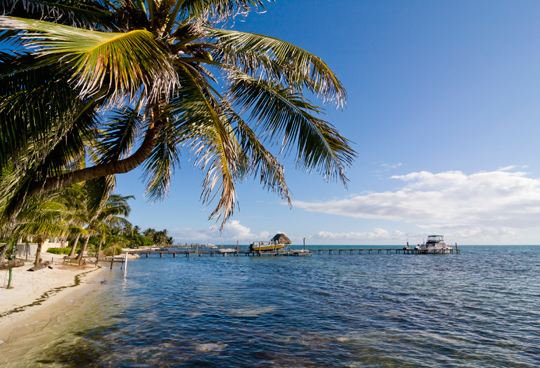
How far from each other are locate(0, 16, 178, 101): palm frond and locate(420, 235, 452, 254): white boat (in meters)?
80.1

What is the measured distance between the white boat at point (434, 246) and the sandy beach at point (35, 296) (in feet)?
233

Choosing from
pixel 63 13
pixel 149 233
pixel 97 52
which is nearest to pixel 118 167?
pixel 97 52

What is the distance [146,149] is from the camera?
4473 millimetres

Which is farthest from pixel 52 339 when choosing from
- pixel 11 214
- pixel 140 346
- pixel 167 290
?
pixel 167 290

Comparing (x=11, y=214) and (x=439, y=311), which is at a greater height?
(x=11, y=214)

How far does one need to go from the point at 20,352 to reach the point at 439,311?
621 inches

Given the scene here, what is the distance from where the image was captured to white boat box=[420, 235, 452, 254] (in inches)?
2805

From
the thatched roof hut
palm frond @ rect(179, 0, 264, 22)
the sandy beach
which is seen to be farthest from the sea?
the thatched roof hut

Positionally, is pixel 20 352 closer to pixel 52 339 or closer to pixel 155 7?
pixel 52 339

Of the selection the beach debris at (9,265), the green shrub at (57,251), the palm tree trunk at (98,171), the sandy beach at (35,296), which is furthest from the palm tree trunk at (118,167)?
the green shrub at (57,251)

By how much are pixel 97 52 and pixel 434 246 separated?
8150 centimetres

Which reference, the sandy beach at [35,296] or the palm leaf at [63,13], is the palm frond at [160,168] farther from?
the sandy beach at [35,296]

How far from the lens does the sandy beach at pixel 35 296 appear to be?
33.0 ft

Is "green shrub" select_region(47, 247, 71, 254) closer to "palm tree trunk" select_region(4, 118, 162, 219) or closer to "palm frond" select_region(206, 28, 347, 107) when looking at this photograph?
"palm tree trunk" select_region(4, 118, 162, 219)
